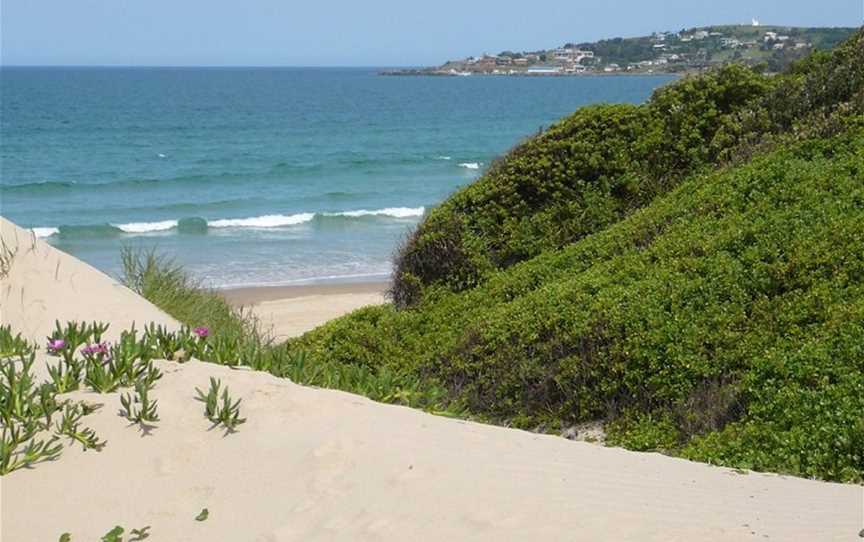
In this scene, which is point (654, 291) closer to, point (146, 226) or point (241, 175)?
point (146, 226)

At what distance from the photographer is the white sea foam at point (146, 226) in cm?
3241

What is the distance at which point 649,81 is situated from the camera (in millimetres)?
152125

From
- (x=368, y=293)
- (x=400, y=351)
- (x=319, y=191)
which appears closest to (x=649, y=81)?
(x=319, y=191)

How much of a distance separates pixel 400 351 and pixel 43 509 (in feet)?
18.7

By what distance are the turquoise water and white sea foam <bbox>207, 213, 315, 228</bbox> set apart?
0.20 ft

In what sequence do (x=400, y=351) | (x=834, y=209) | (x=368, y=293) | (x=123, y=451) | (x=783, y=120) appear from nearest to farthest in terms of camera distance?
1. (x=123, y=451)
2. (x=834, y=209)
3. (x=400, y=351)
4. (x=783, y=120)
5. (x=368, y=293)

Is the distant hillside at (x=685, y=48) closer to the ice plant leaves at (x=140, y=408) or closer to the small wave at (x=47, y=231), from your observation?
the small wave at (x=47, y=231)

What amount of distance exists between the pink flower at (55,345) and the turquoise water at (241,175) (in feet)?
27.8

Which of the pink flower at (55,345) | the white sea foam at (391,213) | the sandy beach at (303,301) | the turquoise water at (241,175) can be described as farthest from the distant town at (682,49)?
the pink flower at (55,345)

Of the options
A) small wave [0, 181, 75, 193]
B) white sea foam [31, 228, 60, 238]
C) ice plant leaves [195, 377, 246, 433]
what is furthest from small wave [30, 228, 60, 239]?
ice plant leaves [195, 377, 246, 433]

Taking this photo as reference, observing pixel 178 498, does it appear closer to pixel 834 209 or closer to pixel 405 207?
pixel 834 209

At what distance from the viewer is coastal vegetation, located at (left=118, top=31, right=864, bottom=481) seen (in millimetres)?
6496

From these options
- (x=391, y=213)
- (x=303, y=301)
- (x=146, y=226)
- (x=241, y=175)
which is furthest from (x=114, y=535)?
(x=241, y=175)

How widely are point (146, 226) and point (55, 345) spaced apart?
27.9m
